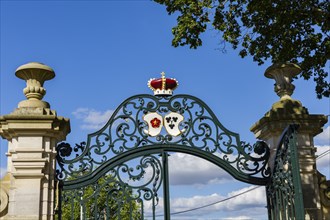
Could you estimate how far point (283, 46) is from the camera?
8492 mm

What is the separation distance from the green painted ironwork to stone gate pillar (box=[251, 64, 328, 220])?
11.9 inches

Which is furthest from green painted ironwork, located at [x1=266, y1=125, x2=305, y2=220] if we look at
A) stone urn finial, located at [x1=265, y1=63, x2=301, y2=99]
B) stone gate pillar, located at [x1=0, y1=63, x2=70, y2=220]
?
stone gate pillar, located at [x1=0, y1=63, x2=70, y2=220]

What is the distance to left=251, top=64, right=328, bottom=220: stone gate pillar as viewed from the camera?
6672mm

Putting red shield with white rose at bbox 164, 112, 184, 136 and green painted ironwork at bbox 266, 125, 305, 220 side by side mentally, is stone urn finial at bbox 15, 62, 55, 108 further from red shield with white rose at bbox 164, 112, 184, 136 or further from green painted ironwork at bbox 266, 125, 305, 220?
green painted ironwork at bbox 266, 125, 305, 220

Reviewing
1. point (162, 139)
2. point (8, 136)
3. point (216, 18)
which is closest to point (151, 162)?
point (162, 139)

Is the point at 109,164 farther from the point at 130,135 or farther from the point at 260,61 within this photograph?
the point at 260,61

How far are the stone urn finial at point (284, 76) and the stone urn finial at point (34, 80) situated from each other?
3484 mm

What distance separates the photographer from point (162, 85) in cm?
700

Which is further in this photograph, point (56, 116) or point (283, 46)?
point (283, 46)

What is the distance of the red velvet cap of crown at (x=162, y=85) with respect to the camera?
6996 mm

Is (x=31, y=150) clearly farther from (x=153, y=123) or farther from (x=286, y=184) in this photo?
(x=286, y=184)

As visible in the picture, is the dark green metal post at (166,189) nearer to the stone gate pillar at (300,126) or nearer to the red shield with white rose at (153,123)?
the red shield with white rose at (153,123)

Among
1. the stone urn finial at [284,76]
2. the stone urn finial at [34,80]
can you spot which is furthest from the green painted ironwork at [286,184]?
the stone urn finial at [34,80]

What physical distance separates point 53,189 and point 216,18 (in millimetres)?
4663
